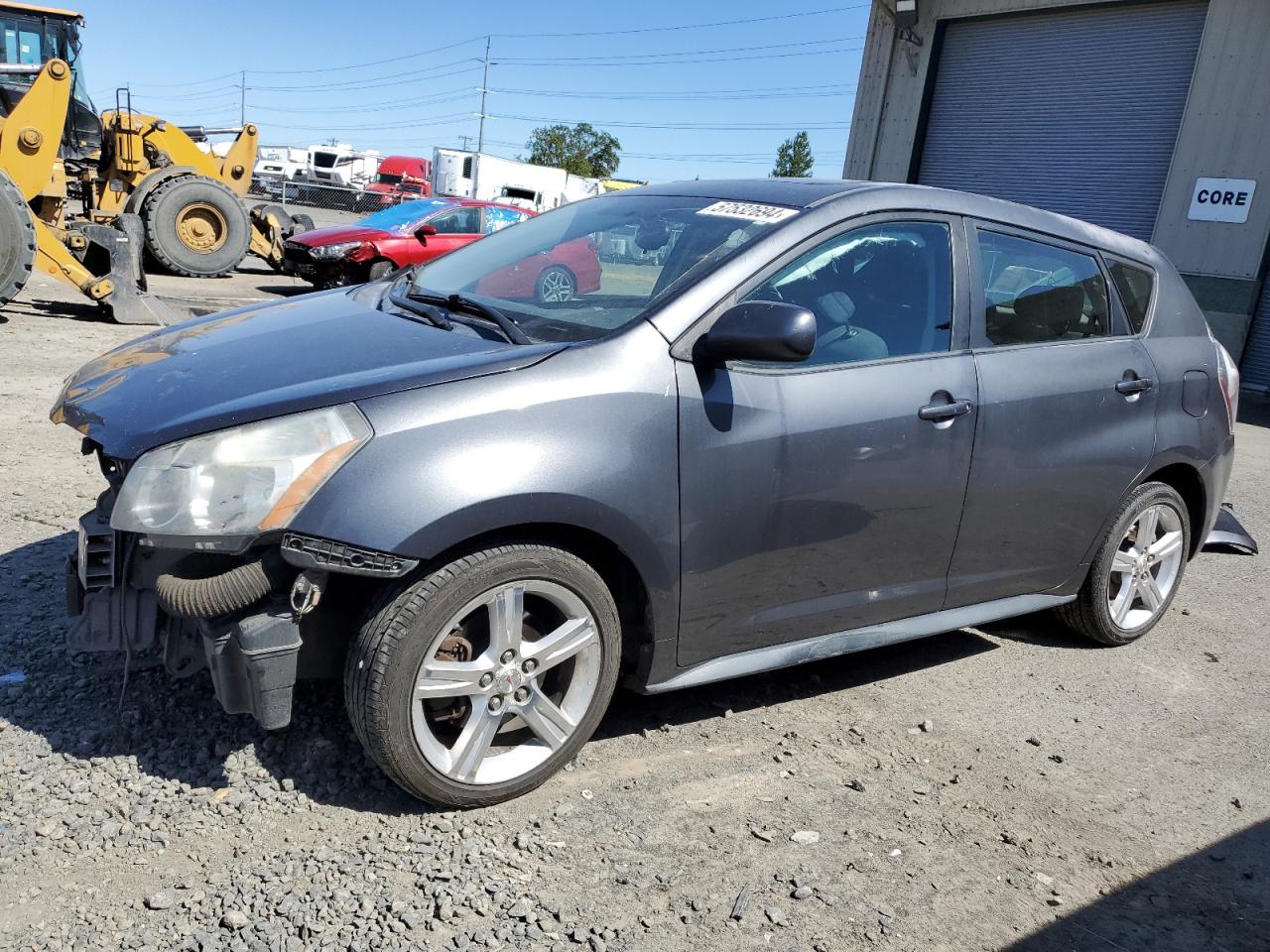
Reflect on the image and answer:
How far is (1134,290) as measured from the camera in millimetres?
4266

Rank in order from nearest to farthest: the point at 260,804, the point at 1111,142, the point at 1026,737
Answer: the point at 260,804 → the point at 1026,737 → the point at 1111,142

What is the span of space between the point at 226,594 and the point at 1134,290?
3606 millimetres

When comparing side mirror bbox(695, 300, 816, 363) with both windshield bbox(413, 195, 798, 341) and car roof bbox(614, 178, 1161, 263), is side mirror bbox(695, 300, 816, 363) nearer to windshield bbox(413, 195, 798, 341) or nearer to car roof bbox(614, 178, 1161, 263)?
windshield bbox(413, 195, 798, 341)

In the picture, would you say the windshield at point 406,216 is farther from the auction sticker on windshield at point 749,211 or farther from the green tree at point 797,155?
the green tree at point 797,155

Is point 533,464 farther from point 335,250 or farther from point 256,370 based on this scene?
point 335,250

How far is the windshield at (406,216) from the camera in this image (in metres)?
14.5

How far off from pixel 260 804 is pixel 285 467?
93 centimetres

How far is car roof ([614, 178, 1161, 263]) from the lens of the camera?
346 cm

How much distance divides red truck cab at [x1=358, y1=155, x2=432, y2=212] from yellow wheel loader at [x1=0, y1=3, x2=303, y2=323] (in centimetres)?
2368

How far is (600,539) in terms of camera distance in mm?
2869

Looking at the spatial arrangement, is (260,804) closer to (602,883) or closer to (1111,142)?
(602,883)

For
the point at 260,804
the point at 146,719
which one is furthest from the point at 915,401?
the point at 146,719

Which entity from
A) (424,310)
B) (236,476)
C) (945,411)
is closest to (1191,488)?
(945,411)

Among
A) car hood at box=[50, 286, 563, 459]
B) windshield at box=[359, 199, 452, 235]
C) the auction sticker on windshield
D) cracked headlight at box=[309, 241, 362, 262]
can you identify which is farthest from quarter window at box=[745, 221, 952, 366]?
windshield at box=[359, 199, 452, 235]
